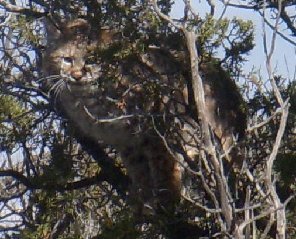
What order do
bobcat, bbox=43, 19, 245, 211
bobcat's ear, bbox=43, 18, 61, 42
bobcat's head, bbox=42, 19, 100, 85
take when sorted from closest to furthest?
bobcat, bbox=43, 19, 245, 211 → bobcat's head, bbox=42, 19, 100, 85 → bobcat's ear, bbox=43, 18, 61, 42

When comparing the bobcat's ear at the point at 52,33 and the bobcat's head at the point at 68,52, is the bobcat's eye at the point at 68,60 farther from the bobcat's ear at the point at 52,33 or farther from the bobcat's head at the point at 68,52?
the bobcat's ear at the point at 52,33

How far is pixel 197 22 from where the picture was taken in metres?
4.01

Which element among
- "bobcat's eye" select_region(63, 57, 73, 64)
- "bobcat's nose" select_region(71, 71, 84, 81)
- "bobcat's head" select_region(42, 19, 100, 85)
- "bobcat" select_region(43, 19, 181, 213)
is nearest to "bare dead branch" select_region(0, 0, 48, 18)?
"bobcat" select_region(43, 19, 181, 213)

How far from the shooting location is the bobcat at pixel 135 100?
14.5ft

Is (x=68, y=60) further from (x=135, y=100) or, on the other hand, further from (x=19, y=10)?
(x=19, y=10)

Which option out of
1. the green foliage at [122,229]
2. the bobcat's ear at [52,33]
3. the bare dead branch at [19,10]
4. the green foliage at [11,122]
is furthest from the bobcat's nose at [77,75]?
the green foliage at [122,229]

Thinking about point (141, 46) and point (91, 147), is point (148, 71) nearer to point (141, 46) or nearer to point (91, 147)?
point (141, 46)

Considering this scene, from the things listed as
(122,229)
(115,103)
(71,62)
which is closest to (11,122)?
(115,103)

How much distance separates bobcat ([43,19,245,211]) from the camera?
14.5 feet

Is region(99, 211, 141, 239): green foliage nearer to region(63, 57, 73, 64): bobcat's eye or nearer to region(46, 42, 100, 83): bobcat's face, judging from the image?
region(46, 42, 100, 83): bobcat's face

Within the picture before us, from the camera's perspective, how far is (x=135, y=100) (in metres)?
4.94

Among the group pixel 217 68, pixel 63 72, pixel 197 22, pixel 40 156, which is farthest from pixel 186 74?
pixel 63 72

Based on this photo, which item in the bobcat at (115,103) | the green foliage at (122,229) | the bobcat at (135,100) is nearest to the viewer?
the green foliage at (122,229)

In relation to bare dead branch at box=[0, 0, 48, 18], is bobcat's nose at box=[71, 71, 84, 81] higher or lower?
A: higher
